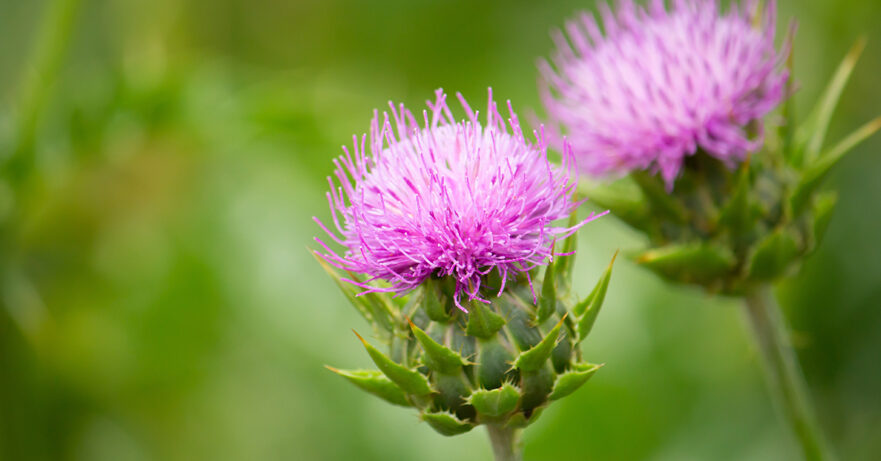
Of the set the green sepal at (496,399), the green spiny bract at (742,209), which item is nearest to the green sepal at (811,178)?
the green spiny bract at (742,209)

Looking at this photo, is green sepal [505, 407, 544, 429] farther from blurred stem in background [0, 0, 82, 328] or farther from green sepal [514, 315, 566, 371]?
blurred stem in background [0, 0, 82, 328]

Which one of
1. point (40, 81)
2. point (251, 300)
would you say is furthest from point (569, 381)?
point (251, 300)

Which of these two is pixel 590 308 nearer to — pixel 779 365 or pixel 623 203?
pixel 623 203

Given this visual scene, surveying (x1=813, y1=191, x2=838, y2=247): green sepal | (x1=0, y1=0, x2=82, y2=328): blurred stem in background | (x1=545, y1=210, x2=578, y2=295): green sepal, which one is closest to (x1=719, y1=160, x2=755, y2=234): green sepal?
(x1=813, y1=191, x2=838, y2=247): green sepal

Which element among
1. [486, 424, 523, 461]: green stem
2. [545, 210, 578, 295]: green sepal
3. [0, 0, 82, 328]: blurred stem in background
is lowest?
[486, 424, 523, 461]: green stem

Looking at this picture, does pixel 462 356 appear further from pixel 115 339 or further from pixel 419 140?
pixel 115 339

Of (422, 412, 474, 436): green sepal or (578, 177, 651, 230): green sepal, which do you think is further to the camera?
(578, 177, 651, 230): green sepal

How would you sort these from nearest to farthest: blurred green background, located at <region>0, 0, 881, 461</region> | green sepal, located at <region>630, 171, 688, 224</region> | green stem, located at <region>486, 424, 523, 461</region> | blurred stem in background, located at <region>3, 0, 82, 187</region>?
green stem, located at <region>486, 424, 523, 461</region> < green sepal, located at <region>630, 171, 688, 224</region> < blurred stem in background, located at <region>3, 0, 82, 187</region> < blurred green background, located at <region>0, 0, 881, 461</region>
